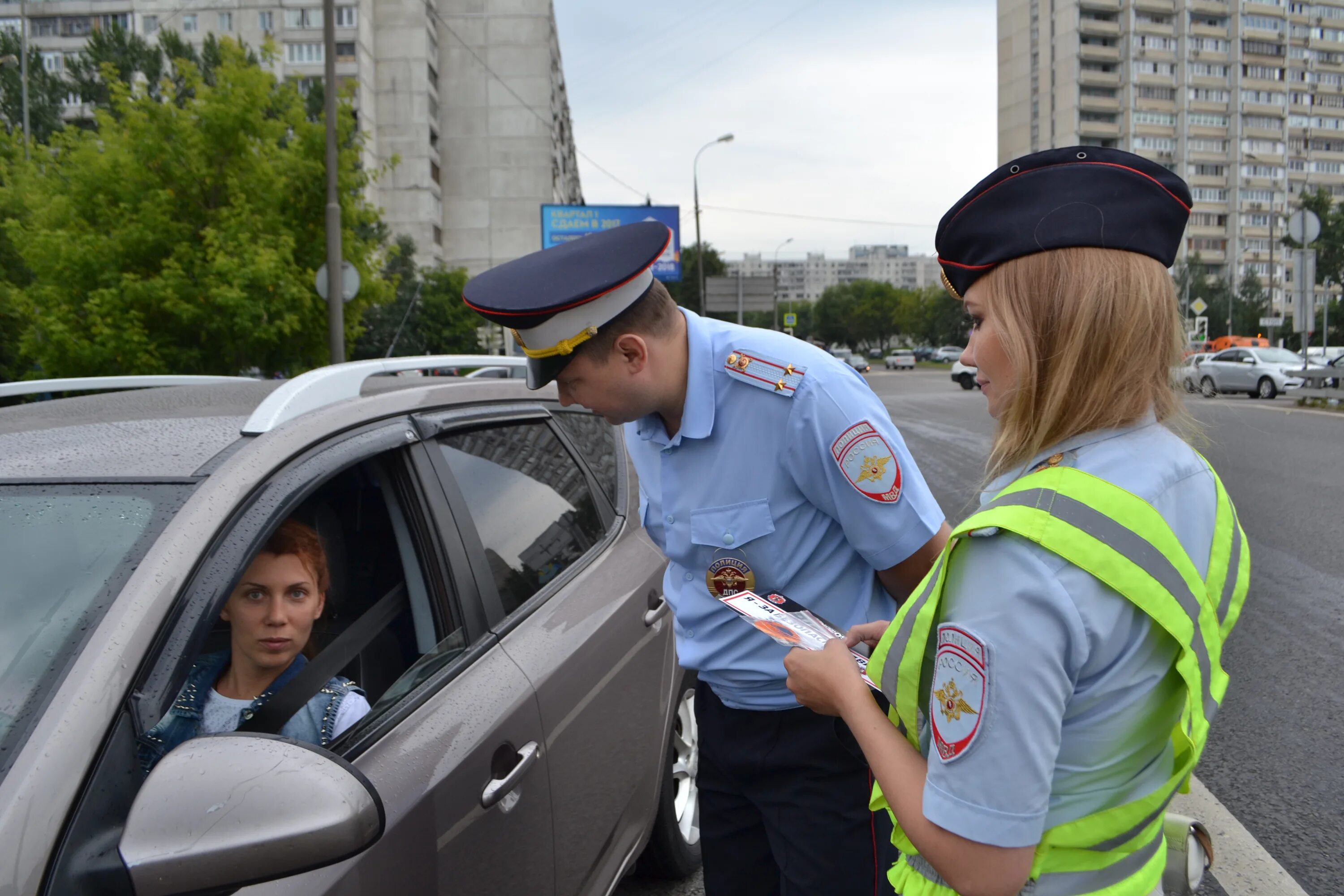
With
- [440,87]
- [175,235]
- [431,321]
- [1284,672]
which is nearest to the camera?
[1284,672]

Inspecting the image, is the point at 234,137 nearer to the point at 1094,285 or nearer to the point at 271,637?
the point at 271,637

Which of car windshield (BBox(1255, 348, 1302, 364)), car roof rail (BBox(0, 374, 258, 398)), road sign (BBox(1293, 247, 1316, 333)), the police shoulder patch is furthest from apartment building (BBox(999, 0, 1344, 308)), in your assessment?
the police shoulder patch

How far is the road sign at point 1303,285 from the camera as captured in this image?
22.0m

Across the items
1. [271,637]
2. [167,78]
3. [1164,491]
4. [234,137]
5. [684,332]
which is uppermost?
[167,78]

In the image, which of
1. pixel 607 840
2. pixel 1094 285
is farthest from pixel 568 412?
pixel 1094 285

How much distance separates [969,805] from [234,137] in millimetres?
14216

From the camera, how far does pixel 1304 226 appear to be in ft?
65.3

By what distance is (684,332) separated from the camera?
7.11 feet

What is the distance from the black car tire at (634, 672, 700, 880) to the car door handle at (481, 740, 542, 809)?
1.00 metres

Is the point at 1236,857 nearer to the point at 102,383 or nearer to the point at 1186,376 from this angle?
the point at 1186,376

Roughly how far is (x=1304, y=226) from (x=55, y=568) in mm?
23215

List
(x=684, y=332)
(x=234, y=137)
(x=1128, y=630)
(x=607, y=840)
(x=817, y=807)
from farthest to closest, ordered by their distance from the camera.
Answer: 1. (x=234, y=137)
2. (x=607, y=840)
3. (x=684, y=332)
4. (x=817, y=807)
5. (x=1128, y=630)

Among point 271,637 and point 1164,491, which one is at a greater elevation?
point 1164,491

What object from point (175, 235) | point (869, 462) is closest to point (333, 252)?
point (175, 235)
